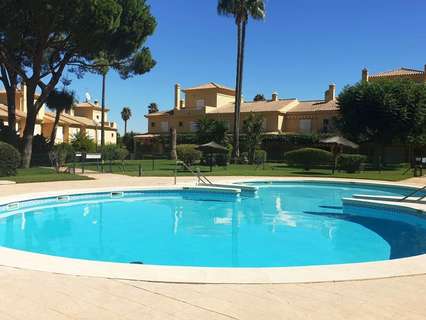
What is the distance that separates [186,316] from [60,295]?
1429 mm

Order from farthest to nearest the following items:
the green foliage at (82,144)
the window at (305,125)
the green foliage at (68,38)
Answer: the window at (305,125) → the green foliage at (82,144) → the green foliage at (68,38)

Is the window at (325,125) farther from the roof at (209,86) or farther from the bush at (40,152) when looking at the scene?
the bush at (40,152)

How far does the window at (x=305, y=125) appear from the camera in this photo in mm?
48688

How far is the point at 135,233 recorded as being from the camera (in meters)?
11.0

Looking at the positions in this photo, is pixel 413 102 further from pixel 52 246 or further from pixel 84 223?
pixel 52 246

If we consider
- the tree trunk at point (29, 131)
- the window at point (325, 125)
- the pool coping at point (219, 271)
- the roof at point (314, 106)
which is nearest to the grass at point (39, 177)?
the tree trunk at point (29, 131)

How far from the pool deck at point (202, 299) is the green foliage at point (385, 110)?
30.7 metres

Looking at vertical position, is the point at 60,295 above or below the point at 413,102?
below

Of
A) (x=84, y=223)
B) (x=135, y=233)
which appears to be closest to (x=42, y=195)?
(x=84, y=223)

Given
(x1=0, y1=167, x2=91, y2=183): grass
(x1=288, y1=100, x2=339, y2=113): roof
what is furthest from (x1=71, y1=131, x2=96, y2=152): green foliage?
(x1=288, y1=100, x2=339, y2=113): roof

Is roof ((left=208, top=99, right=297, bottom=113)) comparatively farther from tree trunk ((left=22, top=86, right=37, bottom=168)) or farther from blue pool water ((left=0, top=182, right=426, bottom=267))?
blue pool water ((left=0, top=182, right=426, bottom=267))

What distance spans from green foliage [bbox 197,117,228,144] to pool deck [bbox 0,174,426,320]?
39.8 metres

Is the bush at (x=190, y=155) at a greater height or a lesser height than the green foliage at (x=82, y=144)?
lesser

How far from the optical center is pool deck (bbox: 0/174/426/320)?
4211 mm
